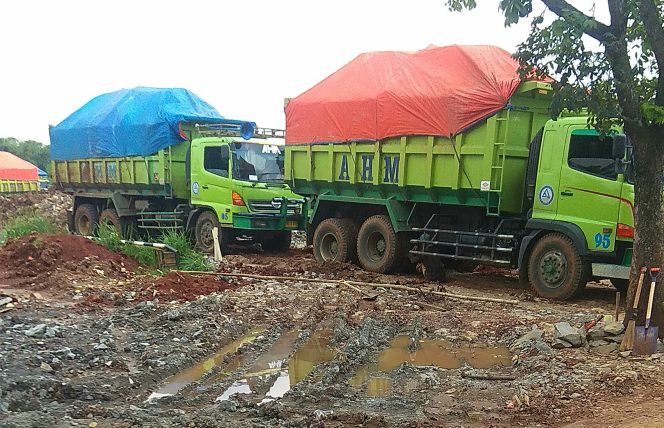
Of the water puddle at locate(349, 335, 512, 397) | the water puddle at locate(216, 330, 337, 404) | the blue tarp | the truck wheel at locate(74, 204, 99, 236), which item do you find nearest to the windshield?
the blue tarp

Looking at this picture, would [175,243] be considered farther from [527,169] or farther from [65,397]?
[65,397]

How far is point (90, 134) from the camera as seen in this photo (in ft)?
58.6

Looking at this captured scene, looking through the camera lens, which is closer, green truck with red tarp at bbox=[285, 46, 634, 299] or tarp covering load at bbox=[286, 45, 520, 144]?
green truck with red tarp at bbox=[285, 46, 634, 299]

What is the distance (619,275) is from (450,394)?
4.46 metres

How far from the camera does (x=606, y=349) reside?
6.65 metres

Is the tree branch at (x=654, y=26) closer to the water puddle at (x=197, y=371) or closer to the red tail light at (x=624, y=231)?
the red tail light at (x=624, y=231)

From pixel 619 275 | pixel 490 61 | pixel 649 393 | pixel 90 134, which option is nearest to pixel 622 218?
pixel 619 275

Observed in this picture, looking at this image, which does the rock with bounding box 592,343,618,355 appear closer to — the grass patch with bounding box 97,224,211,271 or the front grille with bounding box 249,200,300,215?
the grass patch with bounding box 97,224,211,271

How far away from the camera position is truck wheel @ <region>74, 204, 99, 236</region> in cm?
1855

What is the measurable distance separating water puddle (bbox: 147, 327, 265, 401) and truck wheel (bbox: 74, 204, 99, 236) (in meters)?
12.0

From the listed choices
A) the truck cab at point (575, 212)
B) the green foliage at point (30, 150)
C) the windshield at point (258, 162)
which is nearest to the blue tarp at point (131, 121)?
→ the windshield at point (258, 162)

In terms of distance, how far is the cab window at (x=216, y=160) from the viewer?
1466cm

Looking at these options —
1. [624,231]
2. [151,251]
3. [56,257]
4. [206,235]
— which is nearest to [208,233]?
[206,235]

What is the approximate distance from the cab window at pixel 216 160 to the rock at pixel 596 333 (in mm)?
9394
